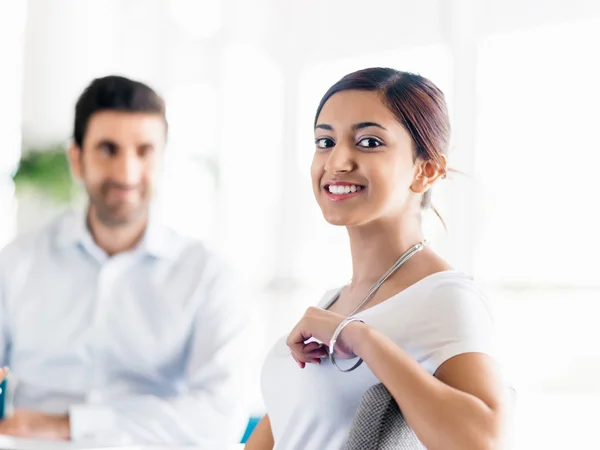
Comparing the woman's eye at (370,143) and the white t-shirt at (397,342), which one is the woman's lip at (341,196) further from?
the white t-shirt at (397,342)

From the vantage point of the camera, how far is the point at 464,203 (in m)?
4.62

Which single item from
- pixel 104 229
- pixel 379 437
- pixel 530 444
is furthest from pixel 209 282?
pixel 530 444

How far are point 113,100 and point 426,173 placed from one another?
174 centimetres

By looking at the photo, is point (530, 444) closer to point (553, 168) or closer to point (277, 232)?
point (553, 168)

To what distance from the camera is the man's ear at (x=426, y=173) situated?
Result: 146cm

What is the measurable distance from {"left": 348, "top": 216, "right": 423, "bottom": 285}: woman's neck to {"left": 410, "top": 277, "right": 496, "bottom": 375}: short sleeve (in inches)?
7.1

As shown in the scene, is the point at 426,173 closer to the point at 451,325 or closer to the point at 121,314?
the point at 451,325

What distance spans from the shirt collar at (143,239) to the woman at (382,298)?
129 cm

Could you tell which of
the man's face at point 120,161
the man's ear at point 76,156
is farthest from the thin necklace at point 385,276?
the man's ear at point 76,156

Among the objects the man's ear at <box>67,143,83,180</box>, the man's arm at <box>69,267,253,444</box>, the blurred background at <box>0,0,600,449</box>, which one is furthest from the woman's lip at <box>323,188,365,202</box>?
the blurred background at <box>0,0,600,449</box>

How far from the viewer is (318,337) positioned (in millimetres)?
1317

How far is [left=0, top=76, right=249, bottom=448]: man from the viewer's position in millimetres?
2541

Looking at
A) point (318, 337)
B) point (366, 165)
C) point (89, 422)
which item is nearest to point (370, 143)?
point (366, 165)

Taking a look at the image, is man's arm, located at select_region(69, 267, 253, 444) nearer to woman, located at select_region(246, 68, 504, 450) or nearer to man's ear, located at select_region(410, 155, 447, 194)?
woman, located at select_region(246, 68, 504, 450)
